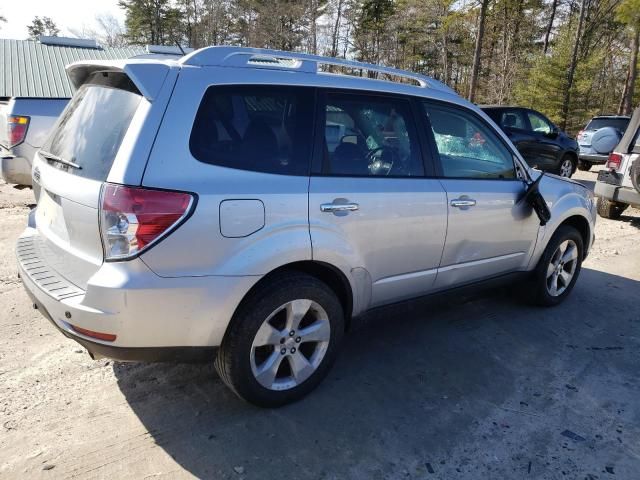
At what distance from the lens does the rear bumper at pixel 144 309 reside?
2178 millimetres

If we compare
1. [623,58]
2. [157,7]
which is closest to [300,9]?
[157,7]

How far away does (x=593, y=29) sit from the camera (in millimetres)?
28062

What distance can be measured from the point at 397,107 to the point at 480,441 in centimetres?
203

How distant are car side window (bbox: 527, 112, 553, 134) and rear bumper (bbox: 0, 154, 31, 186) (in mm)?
10842

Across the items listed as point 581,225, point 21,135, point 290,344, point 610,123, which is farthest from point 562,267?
point 610,123

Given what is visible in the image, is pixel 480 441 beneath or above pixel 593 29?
beneath

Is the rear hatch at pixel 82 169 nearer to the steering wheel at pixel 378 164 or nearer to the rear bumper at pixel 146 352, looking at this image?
the rear bumper at pixel 146 352

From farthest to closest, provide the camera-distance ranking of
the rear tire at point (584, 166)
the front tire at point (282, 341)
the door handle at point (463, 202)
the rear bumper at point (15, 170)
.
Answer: the rear tire at point (584, 166) → the rear bumper at point (15, 170) → the door handle at point (463, 202) → the front tire at point (282, 341)

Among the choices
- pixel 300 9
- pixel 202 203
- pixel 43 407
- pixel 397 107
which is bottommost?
pixel 43 407

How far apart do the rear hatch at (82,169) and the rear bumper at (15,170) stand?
3.59m

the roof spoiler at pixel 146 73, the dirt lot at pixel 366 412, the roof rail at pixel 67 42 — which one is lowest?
the dirt lot at pixel 366 412

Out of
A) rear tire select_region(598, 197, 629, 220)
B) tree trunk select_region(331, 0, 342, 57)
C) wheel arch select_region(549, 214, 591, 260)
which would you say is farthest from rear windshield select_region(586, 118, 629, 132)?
tree trunk select_region(331, 0, 342, 57)

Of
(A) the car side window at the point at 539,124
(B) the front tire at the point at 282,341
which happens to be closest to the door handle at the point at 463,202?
(B) the front tire at the point at 282,341

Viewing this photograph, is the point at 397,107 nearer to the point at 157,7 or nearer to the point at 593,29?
the point at 593,29
